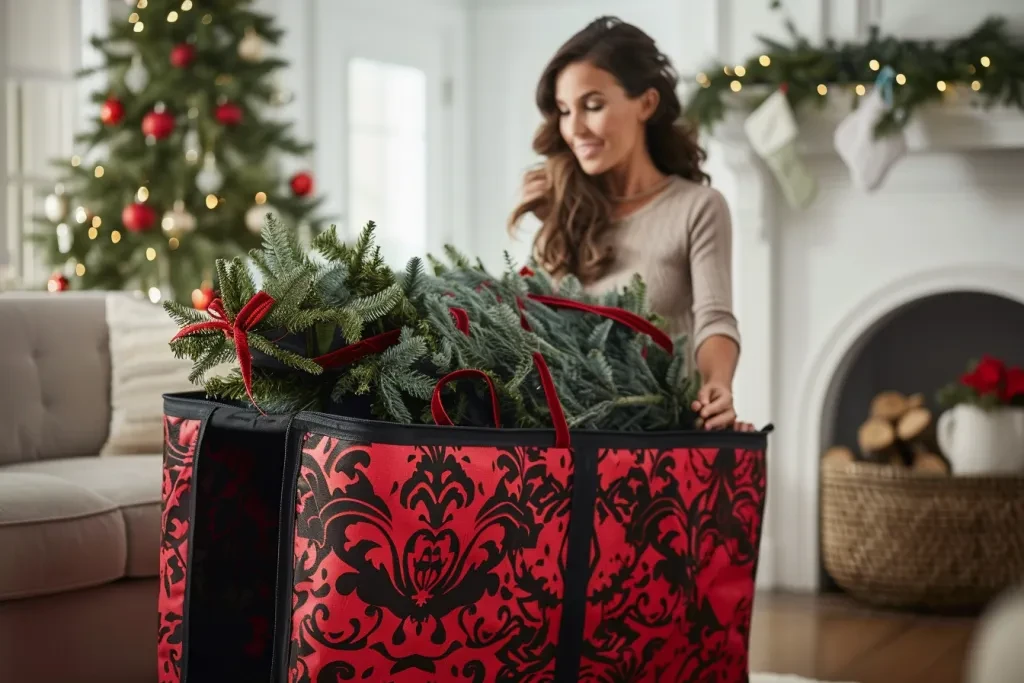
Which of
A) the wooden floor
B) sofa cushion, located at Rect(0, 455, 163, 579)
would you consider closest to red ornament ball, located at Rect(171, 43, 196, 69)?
sofa cushion, located at Rect(0, 455, 163, 579)

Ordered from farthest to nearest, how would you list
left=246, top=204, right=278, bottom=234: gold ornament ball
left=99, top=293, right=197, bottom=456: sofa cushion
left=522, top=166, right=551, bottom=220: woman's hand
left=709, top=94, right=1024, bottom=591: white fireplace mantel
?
left=246, top=204, right=278, bottom=234: gold ornament ball
left=709, top=94, right=1024, bottom=591: white fireplace mantel
left=99, top=293, right=197, bottom=456: sofa cushion
left=522, top=166, right=551, bottom=220: woman's hand

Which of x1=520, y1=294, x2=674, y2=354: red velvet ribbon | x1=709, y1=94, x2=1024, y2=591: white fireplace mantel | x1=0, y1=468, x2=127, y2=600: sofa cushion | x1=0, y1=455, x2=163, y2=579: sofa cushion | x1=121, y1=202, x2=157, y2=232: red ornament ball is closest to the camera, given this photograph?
x1=520, y1=294, x2=674, y2=354: red velvet ribbon

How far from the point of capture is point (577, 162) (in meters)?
2.17

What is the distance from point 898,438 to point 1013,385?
421mm

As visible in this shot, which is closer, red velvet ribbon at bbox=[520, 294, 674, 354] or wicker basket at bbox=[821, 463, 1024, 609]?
red velvet ribbon at bbox=[520, 294, 674, 354]

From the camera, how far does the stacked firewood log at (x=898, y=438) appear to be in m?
4.20

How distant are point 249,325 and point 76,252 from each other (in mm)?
3428

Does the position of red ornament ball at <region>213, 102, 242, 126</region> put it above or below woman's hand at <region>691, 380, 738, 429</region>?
above

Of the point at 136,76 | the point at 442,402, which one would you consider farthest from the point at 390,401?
the point at 136,76

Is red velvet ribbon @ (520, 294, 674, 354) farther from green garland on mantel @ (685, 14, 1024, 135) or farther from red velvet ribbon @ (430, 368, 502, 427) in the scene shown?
green garland on mantel @ (685, 14, 1024, 135)

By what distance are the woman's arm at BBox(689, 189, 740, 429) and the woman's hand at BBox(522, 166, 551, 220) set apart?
26 centimetres

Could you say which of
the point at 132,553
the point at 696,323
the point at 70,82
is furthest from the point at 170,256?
the point at 696,323

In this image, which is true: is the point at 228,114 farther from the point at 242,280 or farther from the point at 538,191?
the point at 242,280

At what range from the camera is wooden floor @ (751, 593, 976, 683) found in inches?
122
